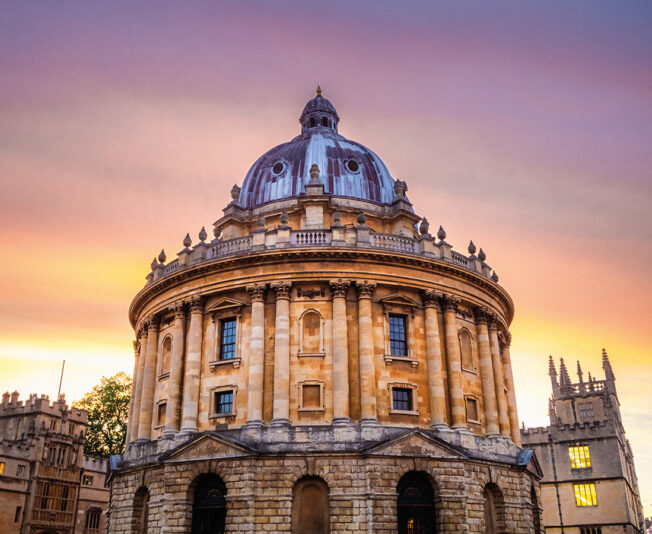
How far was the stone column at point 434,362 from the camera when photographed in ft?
105

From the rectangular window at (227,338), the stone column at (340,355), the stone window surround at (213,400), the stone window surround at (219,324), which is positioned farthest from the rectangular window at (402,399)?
the rectangular window at (227,338)

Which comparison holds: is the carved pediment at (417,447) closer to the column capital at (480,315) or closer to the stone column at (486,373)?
the stone column at (486,373)

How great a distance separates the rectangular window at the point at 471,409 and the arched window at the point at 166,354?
16846 mm

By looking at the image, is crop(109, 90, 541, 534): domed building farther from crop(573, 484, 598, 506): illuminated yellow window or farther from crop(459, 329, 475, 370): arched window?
crop(573, 484, 598, 506): illuminated yellow window

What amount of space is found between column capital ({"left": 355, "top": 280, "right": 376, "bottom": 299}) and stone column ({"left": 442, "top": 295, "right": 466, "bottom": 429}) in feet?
14.9

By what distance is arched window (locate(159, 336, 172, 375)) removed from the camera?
120 feet

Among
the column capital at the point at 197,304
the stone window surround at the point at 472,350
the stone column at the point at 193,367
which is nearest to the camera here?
the stone column at the point at 193,367

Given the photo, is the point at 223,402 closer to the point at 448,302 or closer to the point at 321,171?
the point at 448,302

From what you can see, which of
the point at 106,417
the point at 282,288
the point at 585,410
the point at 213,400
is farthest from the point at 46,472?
the point at 585,410

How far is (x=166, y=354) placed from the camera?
122 feet

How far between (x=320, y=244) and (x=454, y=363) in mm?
9448

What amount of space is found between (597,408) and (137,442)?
63.7 metres

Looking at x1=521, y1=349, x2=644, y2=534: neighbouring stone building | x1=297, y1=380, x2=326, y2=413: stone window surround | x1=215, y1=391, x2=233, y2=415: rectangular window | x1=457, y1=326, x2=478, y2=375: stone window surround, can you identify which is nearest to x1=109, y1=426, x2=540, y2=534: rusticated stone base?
x1=297, y1=380, x2=326, y2=413: stone window surround

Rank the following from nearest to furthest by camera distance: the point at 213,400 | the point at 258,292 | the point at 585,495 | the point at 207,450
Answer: the point at 207,450 → the point at 213,400 → the point at 258,292 → the point at 585,495
